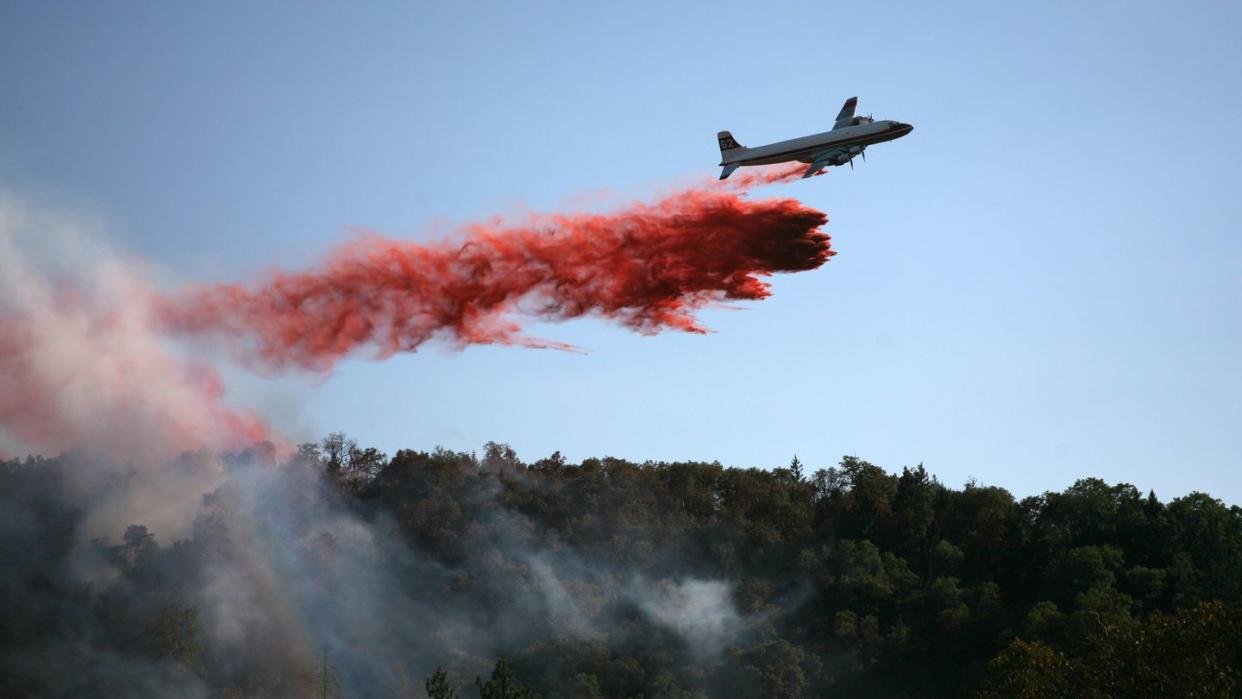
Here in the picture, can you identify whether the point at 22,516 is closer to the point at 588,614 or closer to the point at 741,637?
the point at 588,614

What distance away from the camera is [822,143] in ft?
259

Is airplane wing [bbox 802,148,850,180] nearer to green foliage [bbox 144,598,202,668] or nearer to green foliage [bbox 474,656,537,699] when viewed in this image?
green foliage [bbox 474,656,537,699]

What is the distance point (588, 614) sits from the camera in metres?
118

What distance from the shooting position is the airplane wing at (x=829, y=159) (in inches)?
3086

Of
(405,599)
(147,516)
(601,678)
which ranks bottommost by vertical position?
(601,678)

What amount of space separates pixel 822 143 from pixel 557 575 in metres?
56.4

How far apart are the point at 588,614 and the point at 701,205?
45.6 m

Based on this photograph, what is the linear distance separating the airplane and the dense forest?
40.9 m

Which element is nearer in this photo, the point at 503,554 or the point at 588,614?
the point at 588,614

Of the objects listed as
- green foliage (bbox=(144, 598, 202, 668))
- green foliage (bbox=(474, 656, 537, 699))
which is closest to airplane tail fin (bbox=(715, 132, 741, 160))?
green foliage (bbox=(474, 656, 537, 699))

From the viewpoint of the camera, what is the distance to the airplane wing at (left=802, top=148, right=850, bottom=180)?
78375mm

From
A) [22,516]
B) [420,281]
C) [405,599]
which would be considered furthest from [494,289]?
[22,516]

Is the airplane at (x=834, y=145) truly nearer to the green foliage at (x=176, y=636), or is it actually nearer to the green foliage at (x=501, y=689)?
the green foliage at (x=501, y=689)

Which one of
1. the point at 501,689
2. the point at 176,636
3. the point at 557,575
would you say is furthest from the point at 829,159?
the point at 176,636
